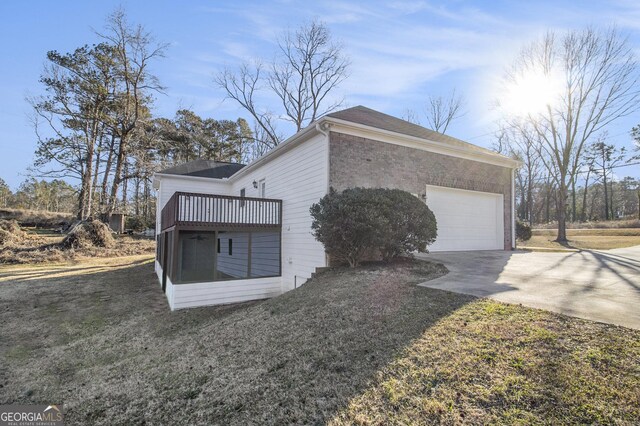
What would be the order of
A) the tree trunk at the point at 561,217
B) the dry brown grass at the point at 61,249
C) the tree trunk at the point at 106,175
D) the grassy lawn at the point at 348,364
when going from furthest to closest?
the tree trunk at the point at 106,175
the tree trunk at the point at 561,217
the dry brown grass at the point at 61,249
the grassy lawn at the point at 348,364

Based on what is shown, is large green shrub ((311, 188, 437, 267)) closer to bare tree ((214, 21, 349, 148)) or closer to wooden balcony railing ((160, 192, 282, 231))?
wooden balcony railing ((160, 192, 282, 231))

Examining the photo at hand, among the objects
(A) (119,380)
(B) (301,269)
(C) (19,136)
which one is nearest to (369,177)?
(B) (301,269)

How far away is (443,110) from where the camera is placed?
25.0 meters

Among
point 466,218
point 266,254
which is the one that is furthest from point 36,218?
point 466,218

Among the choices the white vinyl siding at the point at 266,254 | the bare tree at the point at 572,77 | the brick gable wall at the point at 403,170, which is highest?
the bare tree at the point at 572,77

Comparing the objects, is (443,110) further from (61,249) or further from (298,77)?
(61,249)

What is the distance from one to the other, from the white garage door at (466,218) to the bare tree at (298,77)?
14444 millimetres

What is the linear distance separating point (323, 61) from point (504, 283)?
21.0 m

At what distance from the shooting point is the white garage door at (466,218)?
10.4 m

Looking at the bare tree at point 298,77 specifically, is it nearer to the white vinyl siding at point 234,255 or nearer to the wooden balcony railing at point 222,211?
the white vinyl siding at point 234,255

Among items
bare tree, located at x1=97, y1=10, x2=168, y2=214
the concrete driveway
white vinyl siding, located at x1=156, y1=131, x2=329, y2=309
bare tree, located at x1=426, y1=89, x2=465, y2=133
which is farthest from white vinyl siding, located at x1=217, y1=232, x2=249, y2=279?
bare tree, located at x1=426, y1=89, x2=465, y2=133

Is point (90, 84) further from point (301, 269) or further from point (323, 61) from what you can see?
point (301, 269)

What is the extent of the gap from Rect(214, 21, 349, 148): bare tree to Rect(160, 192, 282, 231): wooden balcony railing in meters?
14.1

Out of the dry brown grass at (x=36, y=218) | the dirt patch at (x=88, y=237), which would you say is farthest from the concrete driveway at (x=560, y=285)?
the dry brown grass at (x=36, y=218)
